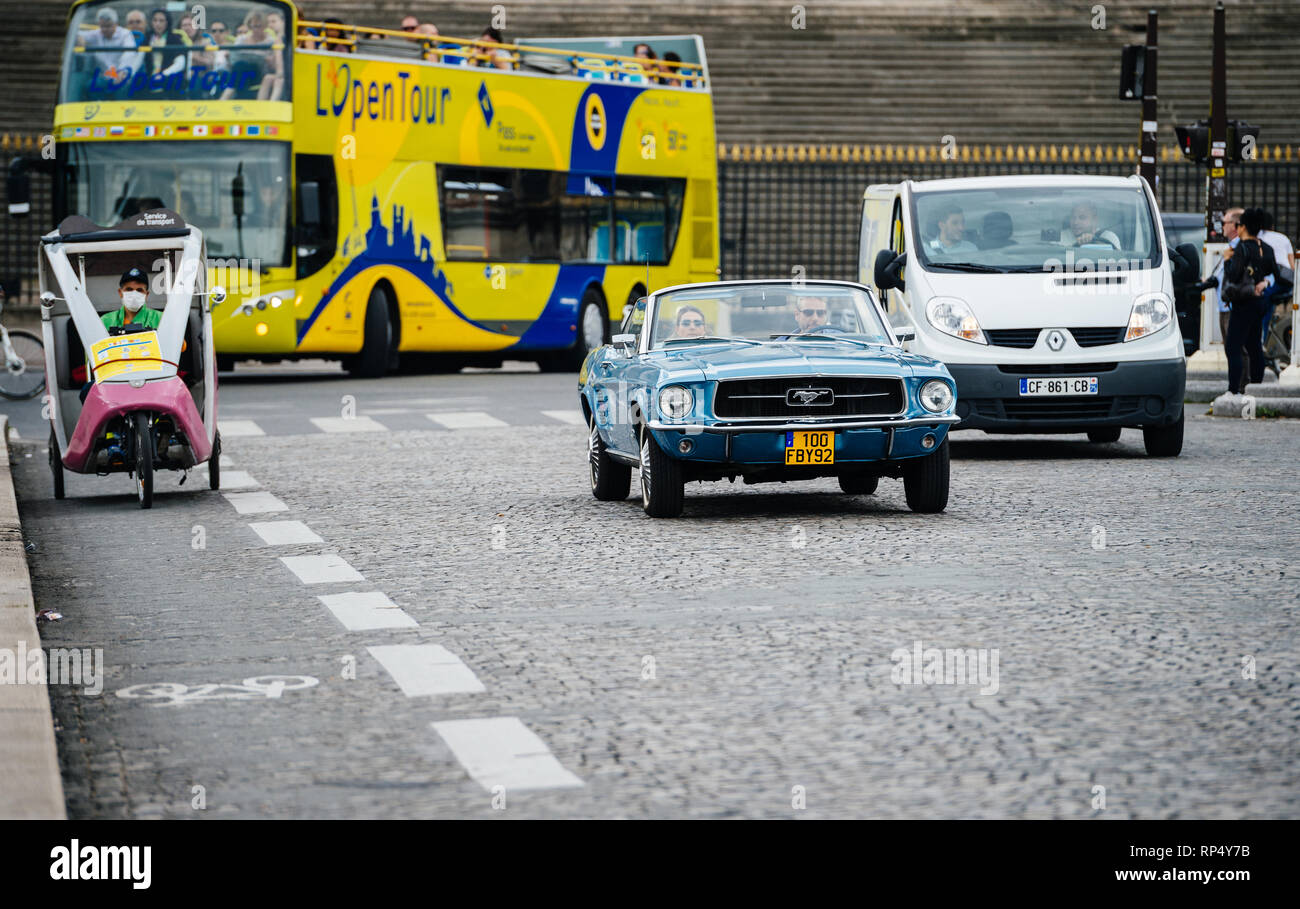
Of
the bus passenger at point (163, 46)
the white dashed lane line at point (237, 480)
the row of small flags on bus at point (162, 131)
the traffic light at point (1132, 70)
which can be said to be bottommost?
the white dashed lane line at point (237, 480)

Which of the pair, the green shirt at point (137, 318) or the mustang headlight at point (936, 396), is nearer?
the mustang headlight at point (936, 396)

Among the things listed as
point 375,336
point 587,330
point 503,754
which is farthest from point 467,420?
point 503,754

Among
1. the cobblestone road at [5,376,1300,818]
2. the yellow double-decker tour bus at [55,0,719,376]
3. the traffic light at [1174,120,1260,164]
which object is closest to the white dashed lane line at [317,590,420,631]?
the cobblestone road at [5,376,1300,818]

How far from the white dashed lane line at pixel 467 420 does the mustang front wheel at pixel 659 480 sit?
25.4ft

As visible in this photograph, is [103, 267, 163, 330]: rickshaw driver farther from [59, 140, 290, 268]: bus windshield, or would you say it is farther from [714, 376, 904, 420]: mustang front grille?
[59, 140, 290, 268]: bus windshield

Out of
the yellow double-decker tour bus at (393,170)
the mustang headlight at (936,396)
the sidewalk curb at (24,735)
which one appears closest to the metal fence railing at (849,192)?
the yellow double-decker tour bus at (393,170)

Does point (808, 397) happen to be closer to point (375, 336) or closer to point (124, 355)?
point (124, 355)

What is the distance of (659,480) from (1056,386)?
449cm

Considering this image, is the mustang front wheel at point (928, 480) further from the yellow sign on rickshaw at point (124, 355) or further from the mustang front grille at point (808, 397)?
the yellow sign on rickshaw at point (124, 355)

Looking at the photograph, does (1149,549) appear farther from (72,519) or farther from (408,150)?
(408,150)

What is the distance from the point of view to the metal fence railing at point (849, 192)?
3762cm

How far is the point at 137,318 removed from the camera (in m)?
13.5
